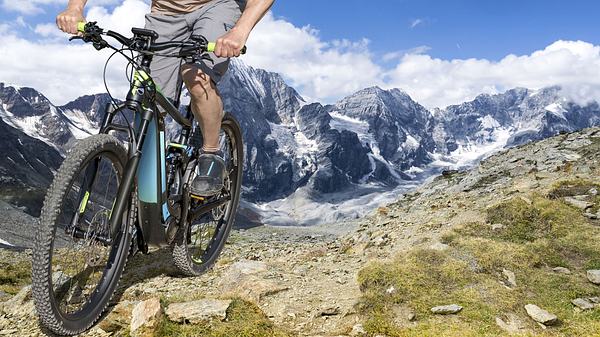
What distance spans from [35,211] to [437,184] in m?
191

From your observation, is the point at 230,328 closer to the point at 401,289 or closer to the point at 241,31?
the point at 401,289

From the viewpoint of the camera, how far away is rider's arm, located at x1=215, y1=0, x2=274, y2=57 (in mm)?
5398

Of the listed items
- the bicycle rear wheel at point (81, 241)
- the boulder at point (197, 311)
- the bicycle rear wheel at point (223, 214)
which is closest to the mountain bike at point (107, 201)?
the bicycle rear wheel at point (81, 241)

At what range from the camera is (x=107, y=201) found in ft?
18.6

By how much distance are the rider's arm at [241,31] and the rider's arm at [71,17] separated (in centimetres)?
186

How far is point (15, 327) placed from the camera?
20.4ft

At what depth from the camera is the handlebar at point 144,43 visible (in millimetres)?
5359

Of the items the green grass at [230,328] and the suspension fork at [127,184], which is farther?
the green grass at [230,328]

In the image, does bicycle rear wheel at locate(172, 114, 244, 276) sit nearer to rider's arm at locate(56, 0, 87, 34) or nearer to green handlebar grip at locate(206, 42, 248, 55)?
green handlebar grip at locate(206, 42, 248, 55)

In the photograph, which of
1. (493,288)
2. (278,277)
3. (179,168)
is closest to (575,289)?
(493,288)

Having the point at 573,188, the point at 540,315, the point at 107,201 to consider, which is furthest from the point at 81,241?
the point at 573,188

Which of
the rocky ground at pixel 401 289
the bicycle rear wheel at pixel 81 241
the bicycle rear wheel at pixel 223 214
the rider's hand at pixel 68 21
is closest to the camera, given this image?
the bicycle rear wheel at pixel 81 241

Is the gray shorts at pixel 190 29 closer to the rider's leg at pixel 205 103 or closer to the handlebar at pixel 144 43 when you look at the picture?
the rider's leg at pixel 205 103

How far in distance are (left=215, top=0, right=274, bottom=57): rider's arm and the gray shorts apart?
85 centimetres
